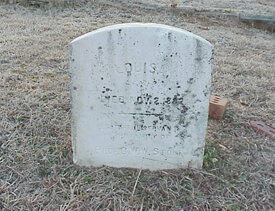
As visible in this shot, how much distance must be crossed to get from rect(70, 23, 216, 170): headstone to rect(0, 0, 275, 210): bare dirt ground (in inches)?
5.4

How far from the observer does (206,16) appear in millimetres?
7355

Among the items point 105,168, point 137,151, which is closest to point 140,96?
point 137,151

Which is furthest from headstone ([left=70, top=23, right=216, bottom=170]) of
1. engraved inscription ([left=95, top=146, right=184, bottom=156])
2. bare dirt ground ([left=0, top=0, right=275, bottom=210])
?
bare dirt ground ([left=0, top=0, right=275, bottom=210])

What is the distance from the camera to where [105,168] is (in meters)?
2.18

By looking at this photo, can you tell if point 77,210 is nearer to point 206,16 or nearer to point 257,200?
point 257,200

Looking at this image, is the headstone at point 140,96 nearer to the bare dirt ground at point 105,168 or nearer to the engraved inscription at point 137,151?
the engraved inscription at point 137,151

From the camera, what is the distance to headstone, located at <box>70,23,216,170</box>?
6.06ft

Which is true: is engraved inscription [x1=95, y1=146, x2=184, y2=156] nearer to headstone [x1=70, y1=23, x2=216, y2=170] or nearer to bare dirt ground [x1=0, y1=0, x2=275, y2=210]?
headstone [x1=70, y1=23, x2=216, y2=170]

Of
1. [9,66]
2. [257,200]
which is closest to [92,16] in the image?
[9,66]

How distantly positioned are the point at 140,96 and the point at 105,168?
1.90 feet

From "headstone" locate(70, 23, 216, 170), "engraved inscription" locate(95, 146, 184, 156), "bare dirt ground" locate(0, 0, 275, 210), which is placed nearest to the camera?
"headstone" locate(70, 23, 216, 170)

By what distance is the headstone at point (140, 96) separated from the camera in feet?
6.06

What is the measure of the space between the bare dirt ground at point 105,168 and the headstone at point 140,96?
0.45 feet

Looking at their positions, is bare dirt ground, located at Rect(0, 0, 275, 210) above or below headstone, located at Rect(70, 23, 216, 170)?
below
